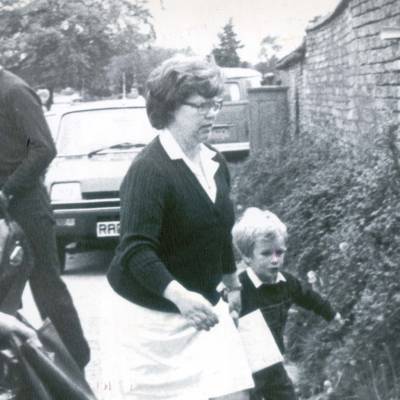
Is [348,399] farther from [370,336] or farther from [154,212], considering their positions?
[154,212]

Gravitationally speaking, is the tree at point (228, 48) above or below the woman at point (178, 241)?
below

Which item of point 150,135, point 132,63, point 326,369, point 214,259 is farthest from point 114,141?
point 132,63

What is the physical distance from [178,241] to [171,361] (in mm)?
419

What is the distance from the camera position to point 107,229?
10023 mm

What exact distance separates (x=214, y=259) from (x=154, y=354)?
15.4 inches

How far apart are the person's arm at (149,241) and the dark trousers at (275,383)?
1.24 meters

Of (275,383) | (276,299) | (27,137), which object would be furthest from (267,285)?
(27,137)

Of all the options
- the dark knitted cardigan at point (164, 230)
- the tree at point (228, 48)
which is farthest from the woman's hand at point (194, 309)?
the tree at point (228, 48)

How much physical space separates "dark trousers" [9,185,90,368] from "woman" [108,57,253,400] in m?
2.08

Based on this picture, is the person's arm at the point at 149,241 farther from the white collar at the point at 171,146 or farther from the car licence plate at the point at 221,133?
the car licence plate at the point at 221,133

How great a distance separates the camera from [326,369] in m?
5.14

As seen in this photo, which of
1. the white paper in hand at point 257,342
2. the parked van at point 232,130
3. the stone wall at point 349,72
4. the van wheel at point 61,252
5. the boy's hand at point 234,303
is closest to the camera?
the boy's hand at point 234,303

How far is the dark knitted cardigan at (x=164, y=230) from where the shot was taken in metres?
3.45

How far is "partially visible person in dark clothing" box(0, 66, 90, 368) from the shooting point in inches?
221
